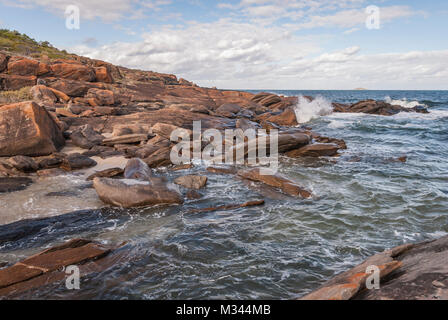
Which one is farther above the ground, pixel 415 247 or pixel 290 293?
pixel 415 247

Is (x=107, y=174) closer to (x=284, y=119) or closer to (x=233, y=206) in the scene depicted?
(x=233, y=206)

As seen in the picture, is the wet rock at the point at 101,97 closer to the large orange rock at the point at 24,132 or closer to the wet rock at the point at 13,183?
the large orange rock at the point at 24,132

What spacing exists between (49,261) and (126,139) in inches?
408

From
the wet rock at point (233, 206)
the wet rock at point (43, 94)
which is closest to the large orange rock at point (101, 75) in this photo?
the wet rock at point (43, 94)

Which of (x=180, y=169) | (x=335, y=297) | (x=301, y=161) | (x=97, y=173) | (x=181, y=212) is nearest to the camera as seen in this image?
(x=335, y=297)

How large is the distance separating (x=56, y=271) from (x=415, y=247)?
20.2 feet

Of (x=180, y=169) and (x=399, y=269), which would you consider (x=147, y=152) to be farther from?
(x=399, y=269)

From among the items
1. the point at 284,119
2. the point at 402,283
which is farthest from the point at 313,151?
the point at 284,119

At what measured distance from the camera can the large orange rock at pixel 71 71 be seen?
2497cm

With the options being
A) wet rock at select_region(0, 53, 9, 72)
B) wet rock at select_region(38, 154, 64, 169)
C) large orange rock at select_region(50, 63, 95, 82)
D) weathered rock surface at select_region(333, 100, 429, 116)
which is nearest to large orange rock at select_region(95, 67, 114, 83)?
large orange rock at select_region(50, 63, 95, 82)

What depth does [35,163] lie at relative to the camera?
429 inches

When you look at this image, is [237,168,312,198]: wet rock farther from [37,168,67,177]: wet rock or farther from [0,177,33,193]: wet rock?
[0,177,33,193]: wet rock

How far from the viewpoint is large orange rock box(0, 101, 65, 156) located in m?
11.3
